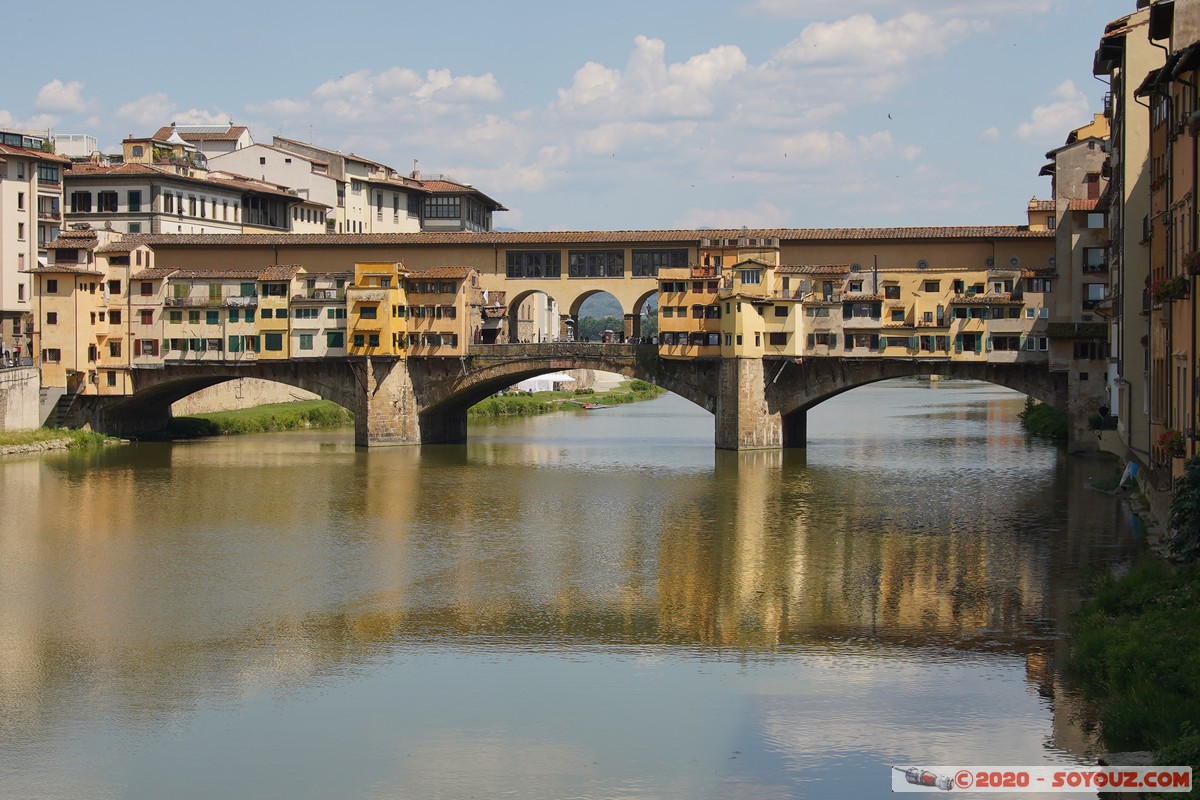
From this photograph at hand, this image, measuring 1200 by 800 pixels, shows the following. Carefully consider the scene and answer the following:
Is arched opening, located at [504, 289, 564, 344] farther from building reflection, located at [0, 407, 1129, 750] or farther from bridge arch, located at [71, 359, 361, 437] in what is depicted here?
building reflection, located at [0, 407, 1129, 750]

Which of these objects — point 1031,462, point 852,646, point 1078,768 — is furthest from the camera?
point 1031,462

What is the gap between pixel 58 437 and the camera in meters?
54.6

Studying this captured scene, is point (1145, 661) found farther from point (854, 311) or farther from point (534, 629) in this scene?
point (854, 311)

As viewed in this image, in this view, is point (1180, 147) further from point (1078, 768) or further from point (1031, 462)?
point (1031, 462)

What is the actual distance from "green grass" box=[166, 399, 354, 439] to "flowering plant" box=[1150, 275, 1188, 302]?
141 feet

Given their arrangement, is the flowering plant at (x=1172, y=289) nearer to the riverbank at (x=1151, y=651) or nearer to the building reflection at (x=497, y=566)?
the riverbank at (x=1151, y=651)

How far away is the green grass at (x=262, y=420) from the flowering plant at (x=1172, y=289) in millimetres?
43010

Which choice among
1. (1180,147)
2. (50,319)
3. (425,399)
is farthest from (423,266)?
(1180,147)

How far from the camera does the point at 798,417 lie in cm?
5572

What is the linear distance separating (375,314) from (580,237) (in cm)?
810

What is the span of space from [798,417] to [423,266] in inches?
600

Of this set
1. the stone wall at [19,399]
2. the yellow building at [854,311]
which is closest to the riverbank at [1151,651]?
the yellow building at [854,311]

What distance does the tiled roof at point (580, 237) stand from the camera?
52438 millimetres

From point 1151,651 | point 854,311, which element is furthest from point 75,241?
point 1151,651
